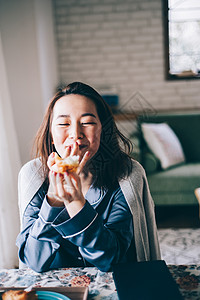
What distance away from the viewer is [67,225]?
32.2 inches

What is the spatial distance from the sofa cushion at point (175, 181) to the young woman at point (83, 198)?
159 cm

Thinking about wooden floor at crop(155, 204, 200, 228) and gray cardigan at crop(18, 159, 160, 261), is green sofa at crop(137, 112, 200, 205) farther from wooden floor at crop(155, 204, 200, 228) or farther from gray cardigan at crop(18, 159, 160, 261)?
gray cardigan at crop(18, 159, 160, 261)

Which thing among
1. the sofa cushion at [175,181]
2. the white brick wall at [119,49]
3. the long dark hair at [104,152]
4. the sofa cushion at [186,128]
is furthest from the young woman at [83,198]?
the white brick wall at [119,49]

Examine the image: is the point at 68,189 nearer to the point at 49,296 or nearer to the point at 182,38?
the point at 49,296

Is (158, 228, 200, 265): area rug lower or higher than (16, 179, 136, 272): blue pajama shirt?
lower

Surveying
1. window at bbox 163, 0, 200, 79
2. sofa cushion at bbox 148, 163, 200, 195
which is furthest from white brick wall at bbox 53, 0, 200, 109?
sofa cushion at bbox 148, 163, 200, 195

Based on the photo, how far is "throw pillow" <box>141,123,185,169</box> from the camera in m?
2.81

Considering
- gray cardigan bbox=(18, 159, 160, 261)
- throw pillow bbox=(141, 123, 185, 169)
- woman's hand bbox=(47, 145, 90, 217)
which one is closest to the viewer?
woman's hand bbox=(47, 145, 90, 217)

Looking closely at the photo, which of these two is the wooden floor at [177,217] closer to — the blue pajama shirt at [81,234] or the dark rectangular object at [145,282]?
the blue pajama shirt at [81,234]

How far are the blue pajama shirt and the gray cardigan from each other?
2 cm

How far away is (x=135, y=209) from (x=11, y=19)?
1.86 metres

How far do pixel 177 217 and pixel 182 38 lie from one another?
1.91 metres

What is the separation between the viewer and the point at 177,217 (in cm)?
284

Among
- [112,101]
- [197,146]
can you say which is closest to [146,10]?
[112,101]
